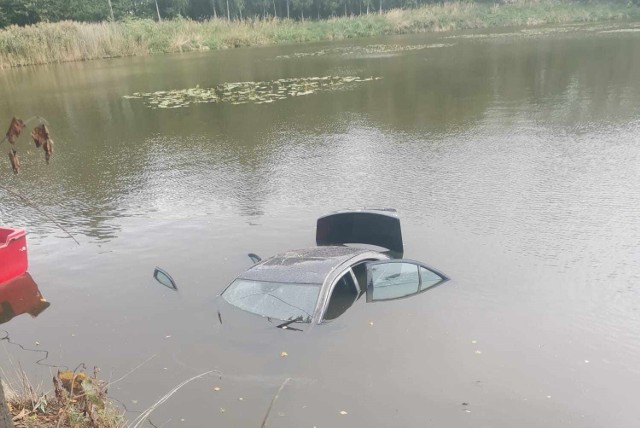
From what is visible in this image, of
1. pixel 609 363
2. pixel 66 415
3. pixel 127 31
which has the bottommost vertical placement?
pixel 609 363

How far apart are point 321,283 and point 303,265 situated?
0.50 metres

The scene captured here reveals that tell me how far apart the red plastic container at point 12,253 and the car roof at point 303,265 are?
3.49 meters

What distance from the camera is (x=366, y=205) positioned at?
33.8ft

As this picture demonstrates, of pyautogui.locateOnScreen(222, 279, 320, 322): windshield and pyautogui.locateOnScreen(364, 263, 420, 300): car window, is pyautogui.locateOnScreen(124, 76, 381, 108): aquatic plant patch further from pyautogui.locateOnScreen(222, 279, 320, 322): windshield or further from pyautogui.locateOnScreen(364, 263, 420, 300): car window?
pyautogui.locateOnScreen(222, 279, 320, 322): windshield

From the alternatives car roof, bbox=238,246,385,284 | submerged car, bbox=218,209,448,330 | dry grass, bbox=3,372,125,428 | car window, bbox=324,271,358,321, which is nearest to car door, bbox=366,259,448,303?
submerged car, bbox=218,209,448,330

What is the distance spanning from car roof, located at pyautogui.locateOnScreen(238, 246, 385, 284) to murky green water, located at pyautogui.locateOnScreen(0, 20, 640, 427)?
27.2 inches

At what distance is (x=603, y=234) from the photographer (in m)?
8.50

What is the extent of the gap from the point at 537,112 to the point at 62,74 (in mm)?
25853

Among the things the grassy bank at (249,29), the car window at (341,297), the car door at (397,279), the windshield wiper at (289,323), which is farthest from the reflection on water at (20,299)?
the grassy bank at (249,29)

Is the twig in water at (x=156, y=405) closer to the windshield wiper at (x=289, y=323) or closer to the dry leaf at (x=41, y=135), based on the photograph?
the windshield wiper at (x=289, y=323)

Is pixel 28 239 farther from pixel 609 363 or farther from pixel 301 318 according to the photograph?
pixel 609 363

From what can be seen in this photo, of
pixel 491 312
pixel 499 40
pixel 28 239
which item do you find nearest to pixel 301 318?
pixel 491 312

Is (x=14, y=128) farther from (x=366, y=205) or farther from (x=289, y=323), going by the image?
(x=366, y=205)

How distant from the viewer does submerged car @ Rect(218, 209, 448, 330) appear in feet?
21.7
